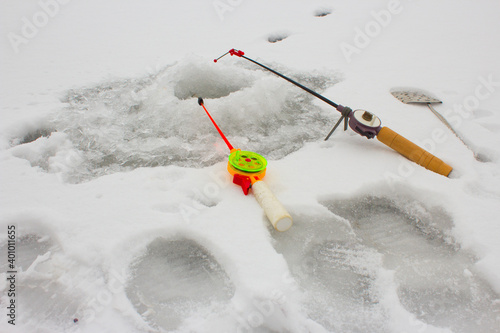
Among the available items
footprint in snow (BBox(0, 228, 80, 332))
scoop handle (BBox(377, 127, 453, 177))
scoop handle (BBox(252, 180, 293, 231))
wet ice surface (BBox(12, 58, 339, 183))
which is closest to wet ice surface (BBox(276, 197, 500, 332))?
scoop handle (BBox(252, 180, 293, 231))

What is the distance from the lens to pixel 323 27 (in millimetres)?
4695

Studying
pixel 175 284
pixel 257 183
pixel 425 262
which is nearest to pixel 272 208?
pixel 257 183

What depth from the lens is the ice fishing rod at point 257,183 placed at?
1.72 metres

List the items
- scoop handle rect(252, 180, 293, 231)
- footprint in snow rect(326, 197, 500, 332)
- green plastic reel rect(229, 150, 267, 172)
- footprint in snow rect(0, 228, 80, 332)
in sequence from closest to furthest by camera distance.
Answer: footprint in snow rect(0, 228, 80, 332)
footprint in snow rect(326, 197, 500, 332)
scoop handle rect(252, 180, 293, 231)
green plastic reel rect(229, 150, 267, 172)

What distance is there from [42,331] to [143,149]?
51.2 inches

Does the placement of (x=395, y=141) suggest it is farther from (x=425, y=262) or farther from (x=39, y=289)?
(x=39, y=289)

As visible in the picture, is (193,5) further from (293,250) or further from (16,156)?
(293,250)

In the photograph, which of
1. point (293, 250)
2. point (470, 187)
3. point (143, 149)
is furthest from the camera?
point (143, 149)

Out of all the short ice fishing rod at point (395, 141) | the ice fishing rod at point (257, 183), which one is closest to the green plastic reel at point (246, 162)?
the ice fishing rod at point (257, 183)

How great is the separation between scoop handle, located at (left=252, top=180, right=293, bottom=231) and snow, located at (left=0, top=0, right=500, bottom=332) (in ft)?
→ 0.31

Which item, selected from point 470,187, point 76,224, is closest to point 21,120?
point 76,224

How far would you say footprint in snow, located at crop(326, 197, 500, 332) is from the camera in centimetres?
152

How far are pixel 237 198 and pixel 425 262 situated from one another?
45.0 inches

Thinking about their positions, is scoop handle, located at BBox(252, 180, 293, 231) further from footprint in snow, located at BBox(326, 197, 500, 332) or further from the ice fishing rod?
footprint in snow, located at BBox(326, 197, 500, 332)
